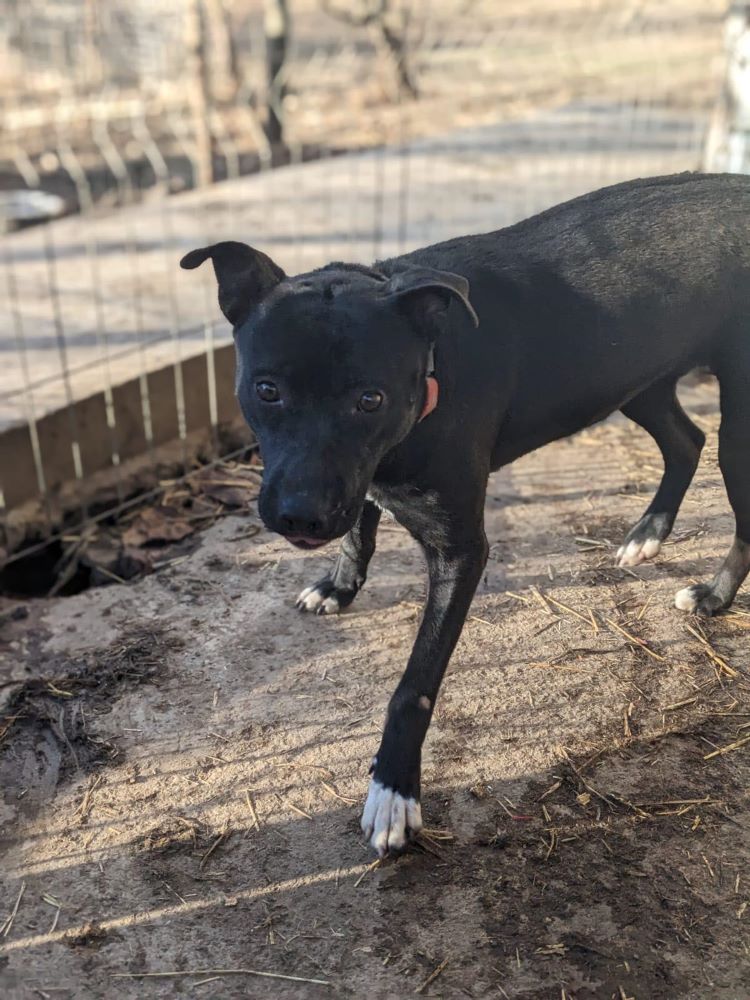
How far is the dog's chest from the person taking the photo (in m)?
2.82

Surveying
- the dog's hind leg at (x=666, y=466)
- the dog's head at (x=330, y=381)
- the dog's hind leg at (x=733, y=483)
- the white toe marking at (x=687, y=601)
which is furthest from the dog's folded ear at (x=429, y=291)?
the white toe marking at (x=687, y=601)

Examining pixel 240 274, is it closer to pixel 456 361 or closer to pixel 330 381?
pixel 330 381

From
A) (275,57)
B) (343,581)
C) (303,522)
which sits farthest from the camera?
(275,57)

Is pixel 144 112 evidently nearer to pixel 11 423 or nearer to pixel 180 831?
pixel 11 423

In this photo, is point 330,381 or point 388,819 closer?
point 330,381

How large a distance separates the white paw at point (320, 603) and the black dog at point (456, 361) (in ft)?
0.78

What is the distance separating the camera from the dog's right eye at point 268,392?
2459 millimetres

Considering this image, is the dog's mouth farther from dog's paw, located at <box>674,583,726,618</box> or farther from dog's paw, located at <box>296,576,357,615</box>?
dog's paw, located at <box>674,583,726,618</box>

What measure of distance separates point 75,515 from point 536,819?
2634 mm

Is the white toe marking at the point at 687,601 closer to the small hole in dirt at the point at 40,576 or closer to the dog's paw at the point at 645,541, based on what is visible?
the dog's paw at the point at 645,541

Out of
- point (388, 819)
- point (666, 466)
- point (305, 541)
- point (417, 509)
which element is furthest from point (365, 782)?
point (666, 466)

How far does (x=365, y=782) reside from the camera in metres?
3.05

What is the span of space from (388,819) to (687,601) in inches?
59.8

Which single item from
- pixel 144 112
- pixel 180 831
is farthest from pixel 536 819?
pixel 144 112
